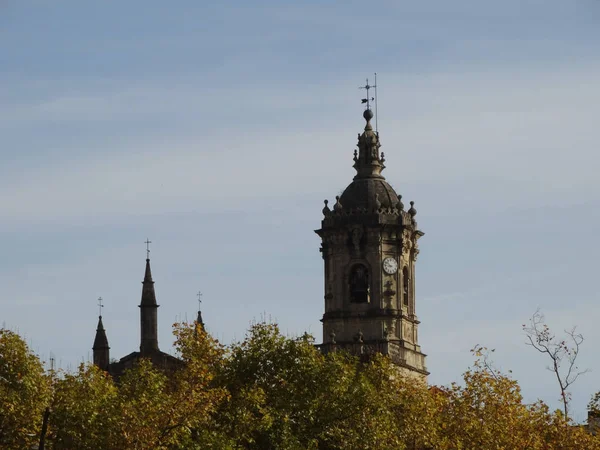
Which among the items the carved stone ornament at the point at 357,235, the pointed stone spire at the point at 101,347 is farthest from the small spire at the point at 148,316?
the carved stone ornament at the point at 357,235

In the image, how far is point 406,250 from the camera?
14088 cm

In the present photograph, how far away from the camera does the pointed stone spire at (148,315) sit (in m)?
150

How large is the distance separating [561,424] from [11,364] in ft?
86.1

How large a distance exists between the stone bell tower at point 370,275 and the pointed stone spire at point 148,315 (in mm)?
16359

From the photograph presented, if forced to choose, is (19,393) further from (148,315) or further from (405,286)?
(148,315)

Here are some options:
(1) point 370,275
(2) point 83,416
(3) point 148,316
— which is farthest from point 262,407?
(3) point 148,316

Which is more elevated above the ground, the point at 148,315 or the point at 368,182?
the point at 368,182

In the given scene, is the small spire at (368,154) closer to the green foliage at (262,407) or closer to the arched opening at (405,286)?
the arched opening at (405,286)

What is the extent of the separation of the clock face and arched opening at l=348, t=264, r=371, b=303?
122cm

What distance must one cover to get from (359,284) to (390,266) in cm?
229

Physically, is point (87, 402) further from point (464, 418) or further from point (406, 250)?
point (406, 250)

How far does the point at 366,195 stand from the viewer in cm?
14100

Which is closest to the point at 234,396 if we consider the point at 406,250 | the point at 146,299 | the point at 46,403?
the point at 46,403

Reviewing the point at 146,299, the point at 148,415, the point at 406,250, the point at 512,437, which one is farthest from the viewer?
the point at 146,299
